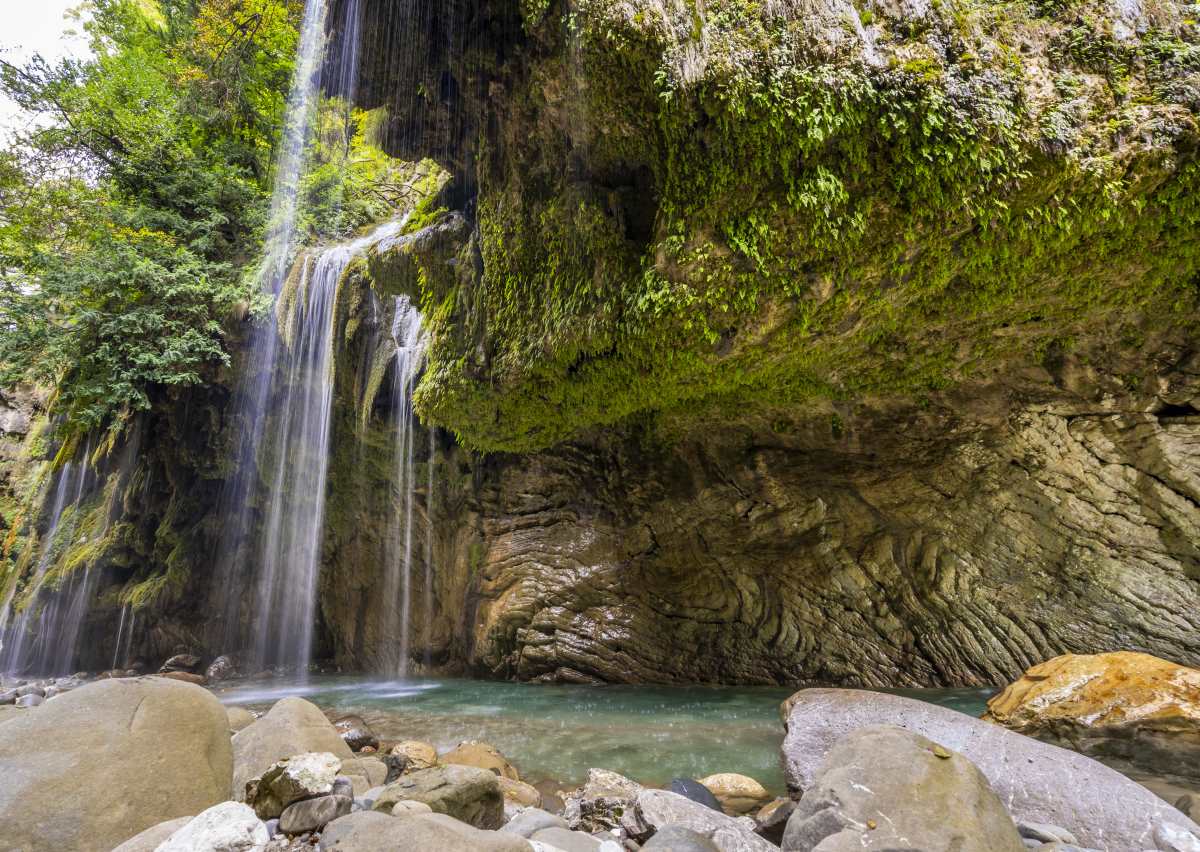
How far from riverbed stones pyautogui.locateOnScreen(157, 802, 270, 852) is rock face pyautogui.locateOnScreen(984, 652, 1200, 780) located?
175 inches

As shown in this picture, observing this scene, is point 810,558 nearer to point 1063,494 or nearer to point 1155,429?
point 1063,494

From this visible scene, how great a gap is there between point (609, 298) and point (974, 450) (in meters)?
4.66

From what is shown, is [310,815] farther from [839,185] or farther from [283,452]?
[283,452]

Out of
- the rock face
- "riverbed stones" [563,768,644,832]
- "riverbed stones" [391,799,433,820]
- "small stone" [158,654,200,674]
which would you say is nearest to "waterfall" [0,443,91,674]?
"small stone" [158,654,200,674]

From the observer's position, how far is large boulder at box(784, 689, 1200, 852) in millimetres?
2457

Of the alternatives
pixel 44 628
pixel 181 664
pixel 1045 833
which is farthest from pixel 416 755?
pixel 44 628

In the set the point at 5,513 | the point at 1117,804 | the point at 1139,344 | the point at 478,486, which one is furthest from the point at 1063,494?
the point at 5,513

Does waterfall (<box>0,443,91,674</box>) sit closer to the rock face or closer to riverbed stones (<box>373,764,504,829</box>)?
riverbed stones (<box>373,764,504,829</box>)

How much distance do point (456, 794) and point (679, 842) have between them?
105 cm

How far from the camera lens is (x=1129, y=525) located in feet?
19.5

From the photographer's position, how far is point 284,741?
11.0ft

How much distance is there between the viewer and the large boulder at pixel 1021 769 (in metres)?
2.46

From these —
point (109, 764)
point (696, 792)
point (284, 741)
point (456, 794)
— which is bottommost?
point (696, 792)

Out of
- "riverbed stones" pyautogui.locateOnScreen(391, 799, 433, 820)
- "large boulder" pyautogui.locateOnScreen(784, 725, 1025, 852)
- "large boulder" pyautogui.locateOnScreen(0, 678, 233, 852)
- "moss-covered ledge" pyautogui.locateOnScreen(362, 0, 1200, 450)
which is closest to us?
"large boulder" pyautogui.locateOnScreen(784, 725, 1025, 852)
